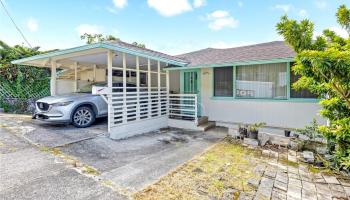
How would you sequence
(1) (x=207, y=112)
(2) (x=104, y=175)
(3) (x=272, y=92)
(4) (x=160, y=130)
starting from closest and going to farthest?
(2) (x=104, y=175) → (3) (x=272, y=92) → (4) (x=160, y=130) → (1) (x=207, y=112)

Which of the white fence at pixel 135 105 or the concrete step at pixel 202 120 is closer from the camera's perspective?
the white fence at pixel 135 105

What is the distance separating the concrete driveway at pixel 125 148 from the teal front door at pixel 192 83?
5.90 feet

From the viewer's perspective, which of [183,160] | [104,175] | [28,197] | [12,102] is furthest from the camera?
[12,102]

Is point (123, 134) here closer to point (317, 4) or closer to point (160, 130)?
point (160, 130)

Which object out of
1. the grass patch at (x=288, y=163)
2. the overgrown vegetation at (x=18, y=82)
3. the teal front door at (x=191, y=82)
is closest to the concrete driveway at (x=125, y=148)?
the grass patch at (x=288, y=163)

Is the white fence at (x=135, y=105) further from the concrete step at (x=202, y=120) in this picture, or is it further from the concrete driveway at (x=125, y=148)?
the concrete step at (x=202, y=120)

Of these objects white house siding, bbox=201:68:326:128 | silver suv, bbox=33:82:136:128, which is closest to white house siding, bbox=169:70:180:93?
white house siding, bbox=201:68:326:128

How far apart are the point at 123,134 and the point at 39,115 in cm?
307

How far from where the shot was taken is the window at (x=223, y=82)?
316 inches

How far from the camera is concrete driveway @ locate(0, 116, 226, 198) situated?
379 cm

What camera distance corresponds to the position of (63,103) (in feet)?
22.3

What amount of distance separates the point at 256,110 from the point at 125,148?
4.85 m

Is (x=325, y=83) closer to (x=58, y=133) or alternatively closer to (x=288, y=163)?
(x=288, y=163)

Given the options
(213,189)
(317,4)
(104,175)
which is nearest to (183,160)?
(213,189)
